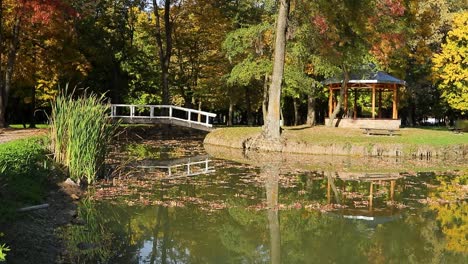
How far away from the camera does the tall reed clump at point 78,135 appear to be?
10328 millimetres

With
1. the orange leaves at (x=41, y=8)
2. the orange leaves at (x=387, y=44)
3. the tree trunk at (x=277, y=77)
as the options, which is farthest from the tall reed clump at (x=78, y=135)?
the orange leaves at (x=387, y=44)

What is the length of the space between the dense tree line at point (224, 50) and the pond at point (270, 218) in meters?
8.61

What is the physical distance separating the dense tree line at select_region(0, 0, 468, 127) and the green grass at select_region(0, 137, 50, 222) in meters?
11.6

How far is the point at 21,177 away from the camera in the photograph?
812 cm

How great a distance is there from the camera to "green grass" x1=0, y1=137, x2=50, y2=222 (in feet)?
22.2

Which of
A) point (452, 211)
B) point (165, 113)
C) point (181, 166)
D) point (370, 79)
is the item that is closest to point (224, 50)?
point (165, 113)

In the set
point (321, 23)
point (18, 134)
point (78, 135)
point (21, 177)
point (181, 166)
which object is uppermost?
point (321, 23)

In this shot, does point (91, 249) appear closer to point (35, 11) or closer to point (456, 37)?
point (35, 11)

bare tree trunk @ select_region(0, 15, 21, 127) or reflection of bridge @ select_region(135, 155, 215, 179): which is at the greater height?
bare tree trunk @ select_region(0, 15, 21, 127)

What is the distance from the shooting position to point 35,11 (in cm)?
1964

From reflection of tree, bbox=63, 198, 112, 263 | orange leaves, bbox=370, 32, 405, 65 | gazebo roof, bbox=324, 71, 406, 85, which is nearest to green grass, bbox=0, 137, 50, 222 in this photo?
reflection of tree, bbox=63, 198, 112, 263

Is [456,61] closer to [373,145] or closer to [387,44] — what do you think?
[387,44]

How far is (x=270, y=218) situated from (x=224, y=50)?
22.4 meters

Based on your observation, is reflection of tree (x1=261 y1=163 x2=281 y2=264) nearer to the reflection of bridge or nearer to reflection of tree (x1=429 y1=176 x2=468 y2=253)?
the reflection of bridge
